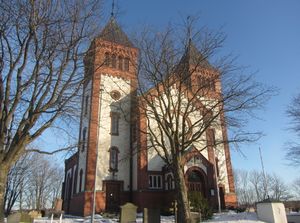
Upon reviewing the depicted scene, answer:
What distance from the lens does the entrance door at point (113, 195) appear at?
27797 mm

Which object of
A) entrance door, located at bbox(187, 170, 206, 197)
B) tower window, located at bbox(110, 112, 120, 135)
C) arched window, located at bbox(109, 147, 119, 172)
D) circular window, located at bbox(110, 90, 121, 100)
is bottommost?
entrance door, located at bbox(187, 170, 206, 197)

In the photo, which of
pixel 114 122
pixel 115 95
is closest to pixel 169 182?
pixel 114 122

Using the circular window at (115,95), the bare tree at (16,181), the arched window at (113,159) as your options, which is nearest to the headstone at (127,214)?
the arched window at (113,159)

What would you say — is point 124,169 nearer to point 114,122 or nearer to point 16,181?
point 114,122

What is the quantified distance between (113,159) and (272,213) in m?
17.1

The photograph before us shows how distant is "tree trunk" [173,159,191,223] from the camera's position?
49.0 ft

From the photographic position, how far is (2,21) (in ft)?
33.1

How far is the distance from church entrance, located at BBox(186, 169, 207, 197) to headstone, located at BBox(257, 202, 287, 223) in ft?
31.0

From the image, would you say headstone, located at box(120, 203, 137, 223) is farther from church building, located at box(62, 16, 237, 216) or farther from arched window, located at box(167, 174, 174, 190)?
arched window, located at box(167, 174, 174, 190)

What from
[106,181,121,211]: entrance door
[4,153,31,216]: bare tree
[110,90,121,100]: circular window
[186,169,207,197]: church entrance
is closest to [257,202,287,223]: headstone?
[186,169,207,197]: church entrance

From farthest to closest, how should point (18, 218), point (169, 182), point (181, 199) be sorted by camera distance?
1. point (169, 182)
2. point (18, 218)
3. point (181, 199)

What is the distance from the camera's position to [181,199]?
1530cm

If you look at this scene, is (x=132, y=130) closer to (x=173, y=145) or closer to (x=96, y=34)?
(x=173, y=145)

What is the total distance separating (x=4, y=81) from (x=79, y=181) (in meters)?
21.4
